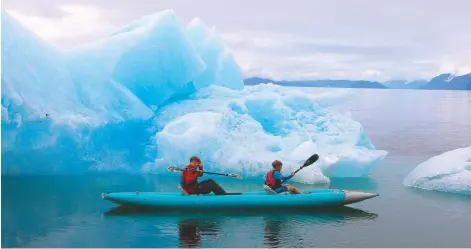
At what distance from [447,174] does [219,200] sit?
3.73 m

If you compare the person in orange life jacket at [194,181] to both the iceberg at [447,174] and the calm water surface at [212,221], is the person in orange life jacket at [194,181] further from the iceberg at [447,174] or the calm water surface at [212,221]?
the iceberg at [447,174]

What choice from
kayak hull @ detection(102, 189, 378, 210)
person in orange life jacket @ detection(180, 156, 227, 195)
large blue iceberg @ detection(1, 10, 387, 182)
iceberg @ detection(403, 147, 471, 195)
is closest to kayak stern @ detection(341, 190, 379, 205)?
kayak hull @ detection(102, 189, 378, 210)

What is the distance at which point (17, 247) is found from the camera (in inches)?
235

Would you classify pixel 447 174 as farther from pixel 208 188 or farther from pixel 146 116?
pixel 146 116

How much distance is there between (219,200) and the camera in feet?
24.6

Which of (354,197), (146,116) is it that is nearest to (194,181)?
(354,197)

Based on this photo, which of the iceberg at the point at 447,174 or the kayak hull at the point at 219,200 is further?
the iceberg at the point at 447,174

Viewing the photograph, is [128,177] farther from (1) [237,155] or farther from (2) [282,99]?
(2) [282,99]

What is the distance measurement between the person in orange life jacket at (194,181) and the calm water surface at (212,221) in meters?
0.34

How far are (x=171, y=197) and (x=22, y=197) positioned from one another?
88.9 inches

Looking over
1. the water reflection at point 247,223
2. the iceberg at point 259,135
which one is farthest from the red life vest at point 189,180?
the iceberg at point 259,135

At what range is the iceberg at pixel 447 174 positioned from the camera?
8.95 metres

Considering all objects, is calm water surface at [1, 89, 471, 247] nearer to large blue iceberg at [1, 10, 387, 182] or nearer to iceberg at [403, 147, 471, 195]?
iceberg at [403, 147, 471, 195]

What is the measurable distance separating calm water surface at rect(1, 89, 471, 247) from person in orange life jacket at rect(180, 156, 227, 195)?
338 millimetres
